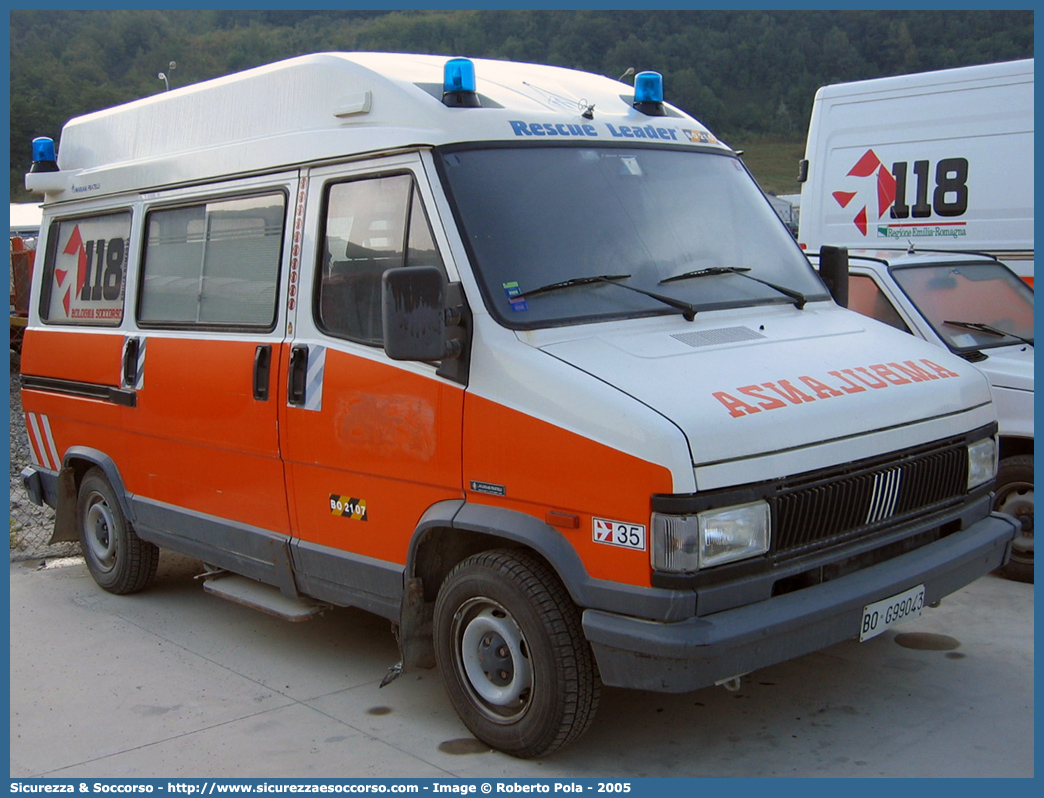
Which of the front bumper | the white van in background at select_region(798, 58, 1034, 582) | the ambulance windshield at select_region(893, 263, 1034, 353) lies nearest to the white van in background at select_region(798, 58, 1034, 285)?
the white van in background at select_region(798, 58, 1034, 582)

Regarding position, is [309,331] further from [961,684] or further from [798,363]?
[961,684]

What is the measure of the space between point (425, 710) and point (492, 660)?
2.41 ft

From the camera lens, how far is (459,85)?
4512mm

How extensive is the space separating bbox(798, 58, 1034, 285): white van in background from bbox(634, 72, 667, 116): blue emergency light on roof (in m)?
4.69

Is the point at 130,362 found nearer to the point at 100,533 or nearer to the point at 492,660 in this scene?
the point at 100,533

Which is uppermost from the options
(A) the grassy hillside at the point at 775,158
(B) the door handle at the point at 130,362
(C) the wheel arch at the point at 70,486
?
(A) the grassy hillside at the point at 775,158

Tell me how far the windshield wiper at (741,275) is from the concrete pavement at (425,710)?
5.56 ft

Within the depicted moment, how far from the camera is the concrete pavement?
13.7 feet

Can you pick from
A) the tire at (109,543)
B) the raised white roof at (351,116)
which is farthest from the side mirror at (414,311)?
the tire at (109,543)

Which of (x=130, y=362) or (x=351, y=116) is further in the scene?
(x=130, y=362)

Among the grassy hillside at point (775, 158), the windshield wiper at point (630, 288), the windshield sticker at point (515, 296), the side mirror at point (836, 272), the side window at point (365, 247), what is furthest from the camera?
the grassy hillside at point (775, 158)

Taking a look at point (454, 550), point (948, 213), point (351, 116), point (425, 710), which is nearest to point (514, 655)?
point (454, 550)

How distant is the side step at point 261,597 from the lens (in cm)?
521

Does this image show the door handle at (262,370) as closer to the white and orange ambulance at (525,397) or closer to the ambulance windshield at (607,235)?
the white and orange ambulance at (525,397)
